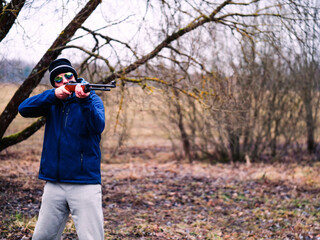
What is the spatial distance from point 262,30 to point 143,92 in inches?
100

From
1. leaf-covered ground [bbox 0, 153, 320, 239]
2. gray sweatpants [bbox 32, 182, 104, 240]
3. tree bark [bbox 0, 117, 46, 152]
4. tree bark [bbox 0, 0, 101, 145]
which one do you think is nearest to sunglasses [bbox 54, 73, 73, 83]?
gray sweatpants [bbox 32, 182, 104, 240]

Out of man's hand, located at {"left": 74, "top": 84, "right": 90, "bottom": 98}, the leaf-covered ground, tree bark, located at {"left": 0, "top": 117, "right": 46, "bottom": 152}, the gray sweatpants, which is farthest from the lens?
tree bark, located at {"left": 0, "top": 117, "right": 46, "bottom": 152}

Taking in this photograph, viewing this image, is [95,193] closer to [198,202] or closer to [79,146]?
→ [79,146]

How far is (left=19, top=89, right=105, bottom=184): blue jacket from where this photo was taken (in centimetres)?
279

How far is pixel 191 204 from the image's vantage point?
23.6 feet

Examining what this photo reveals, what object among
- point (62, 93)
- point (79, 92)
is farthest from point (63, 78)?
point (79, 92)

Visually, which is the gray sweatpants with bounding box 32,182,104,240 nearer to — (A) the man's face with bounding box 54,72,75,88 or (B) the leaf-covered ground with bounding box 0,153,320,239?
(A) the man's face with bounding box 54,72,75,88

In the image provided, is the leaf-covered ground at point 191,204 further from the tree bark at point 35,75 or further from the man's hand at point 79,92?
the man's hand at point 79,92

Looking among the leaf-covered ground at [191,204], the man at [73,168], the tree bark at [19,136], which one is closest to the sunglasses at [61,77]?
the man at [73,168]

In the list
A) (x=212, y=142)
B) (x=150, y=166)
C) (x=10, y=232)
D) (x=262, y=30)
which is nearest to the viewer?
(x=10, y=232)

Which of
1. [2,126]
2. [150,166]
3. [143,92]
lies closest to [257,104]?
[150,166]

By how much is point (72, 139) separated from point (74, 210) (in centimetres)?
56

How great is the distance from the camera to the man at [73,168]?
276 centimetres

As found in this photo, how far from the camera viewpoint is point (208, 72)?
723 cm
